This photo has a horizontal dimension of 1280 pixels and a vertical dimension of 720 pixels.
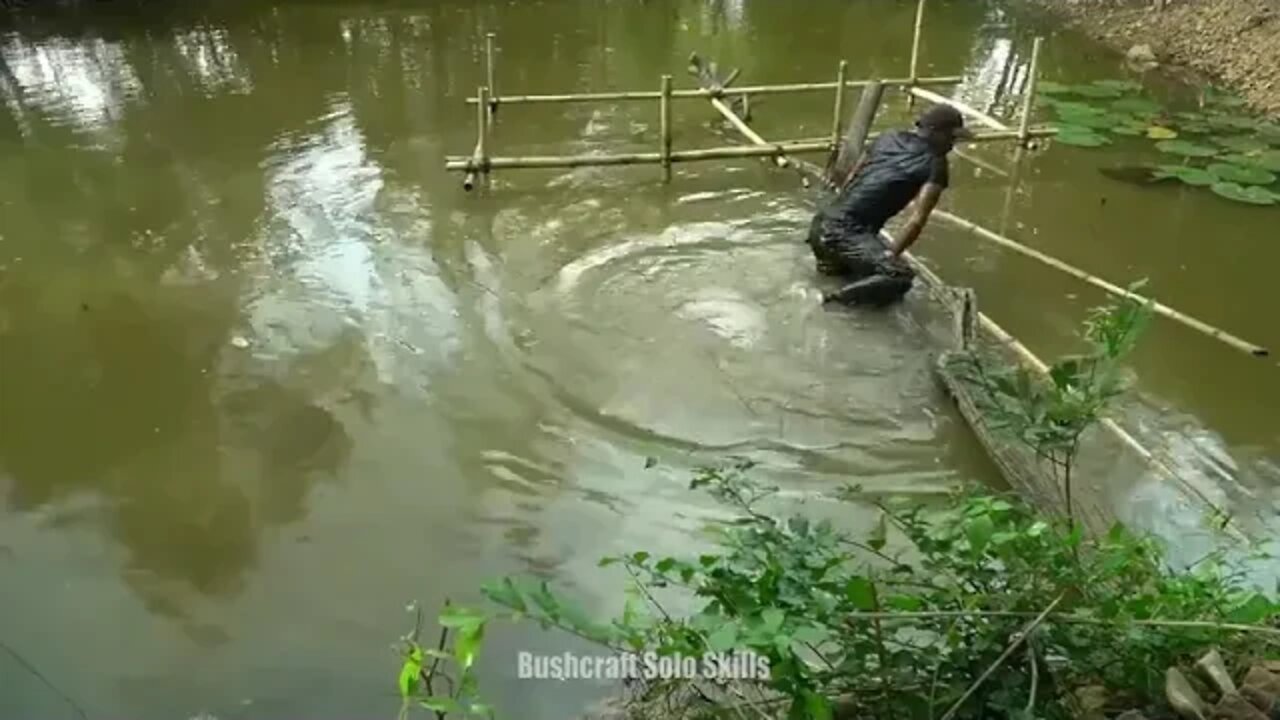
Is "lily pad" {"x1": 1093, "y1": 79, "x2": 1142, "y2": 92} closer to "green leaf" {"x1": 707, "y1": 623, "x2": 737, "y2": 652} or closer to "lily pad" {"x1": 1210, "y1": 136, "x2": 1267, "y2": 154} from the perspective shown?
"lily pad" {"x1": 1210, "y1": 136, "x2": 1267, "y2": 154}

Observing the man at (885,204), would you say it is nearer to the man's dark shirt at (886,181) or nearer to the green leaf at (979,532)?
the man's dark shirt at (886,181)

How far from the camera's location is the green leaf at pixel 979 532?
2415 mm

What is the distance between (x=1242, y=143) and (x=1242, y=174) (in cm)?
92

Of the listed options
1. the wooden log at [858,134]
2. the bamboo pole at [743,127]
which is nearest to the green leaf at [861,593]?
the wooden log at [858,134]

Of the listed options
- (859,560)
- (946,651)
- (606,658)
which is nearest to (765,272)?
(859,560)

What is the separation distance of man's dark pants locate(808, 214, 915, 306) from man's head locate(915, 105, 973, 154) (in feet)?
1.84

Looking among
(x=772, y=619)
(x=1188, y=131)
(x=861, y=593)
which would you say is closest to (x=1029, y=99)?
(x=1188, y=131)

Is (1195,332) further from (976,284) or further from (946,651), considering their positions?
(946,651)

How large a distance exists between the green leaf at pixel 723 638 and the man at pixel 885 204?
12.8 feet

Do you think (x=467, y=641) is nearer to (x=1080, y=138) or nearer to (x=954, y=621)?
(x=954, y=621)

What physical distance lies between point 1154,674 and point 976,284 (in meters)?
4.10

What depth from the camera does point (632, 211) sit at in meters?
7.23

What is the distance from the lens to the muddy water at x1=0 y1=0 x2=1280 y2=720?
408 centimetres

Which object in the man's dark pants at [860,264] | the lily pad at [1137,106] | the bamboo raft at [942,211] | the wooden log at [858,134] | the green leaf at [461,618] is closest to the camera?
the green leaf at [461,618]
